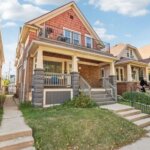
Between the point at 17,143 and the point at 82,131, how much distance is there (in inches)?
95.5

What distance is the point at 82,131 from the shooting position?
644 cm

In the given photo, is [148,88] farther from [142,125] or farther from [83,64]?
[142,125]

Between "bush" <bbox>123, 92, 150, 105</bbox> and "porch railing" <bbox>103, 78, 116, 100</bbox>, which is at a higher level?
"porch railing" <bbox>103, 78, 116, 100</bbox>

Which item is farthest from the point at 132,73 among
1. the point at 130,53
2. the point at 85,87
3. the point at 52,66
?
the point at 52,66

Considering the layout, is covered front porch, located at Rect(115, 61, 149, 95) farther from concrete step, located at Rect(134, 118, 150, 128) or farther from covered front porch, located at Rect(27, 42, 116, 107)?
concrete step, located at Rect(134, 118, 150, 128)

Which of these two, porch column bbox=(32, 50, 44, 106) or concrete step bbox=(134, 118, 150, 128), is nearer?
concrete step bbox=(134, 118, 150, 128)

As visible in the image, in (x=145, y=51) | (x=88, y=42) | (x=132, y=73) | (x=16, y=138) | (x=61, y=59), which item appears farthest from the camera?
(x=145, y=51)

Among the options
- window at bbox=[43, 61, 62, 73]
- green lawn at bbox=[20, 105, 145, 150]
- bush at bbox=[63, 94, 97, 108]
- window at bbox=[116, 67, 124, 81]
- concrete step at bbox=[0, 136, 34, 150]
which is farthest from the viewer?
window at bbox=[116, 67, 124, 81]

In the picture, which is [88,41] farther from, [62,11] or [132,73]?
[132,73]

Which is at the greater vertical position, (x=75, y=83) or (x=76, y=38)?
(x=76, y=38)

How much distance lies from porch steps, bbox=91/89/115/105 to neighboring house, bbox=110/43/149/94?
18.0ft

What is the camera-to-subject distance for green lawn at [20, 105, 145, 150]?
567cm

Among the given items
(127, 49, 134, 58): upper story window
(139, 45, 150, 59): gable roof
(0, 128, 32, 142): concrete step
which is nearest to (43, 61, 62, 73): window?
(0, 128, 32, 142): concrete step

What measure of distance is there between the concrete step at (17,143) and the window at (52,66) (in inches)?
347
